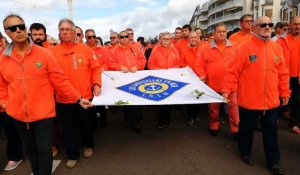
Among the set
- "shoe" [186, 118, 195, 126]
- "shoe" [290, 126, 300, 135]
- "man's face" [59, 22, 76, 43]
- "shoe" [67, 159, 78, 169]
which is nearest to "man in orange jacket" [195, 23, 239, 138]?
"shoe" [186, 118, 195, 126]

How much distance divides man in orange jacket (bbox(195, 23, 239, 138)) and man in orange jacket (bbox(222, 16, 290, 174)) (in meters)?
1.10

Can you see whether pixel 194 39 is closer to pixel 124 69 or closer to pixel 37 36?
pixel 124 69

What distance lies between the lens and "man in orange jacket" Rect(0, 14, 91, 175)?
346 cm

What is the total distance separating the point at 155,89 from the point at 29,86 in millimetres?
2318

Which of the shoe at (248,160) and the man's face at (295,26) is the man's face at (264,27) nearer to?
the shoe at (248,160)

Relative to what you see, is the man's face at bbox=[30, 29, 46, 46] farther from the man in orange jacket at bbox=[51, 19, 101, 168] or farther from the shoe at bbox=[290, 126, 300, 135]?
the shoe at bbox=[290, 126, 300, 135]

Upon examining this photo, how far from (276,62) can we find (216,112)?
190cm

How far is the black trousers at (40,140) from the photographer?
11.9ft

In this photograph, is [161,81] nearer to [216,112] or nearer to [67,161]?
[216,112]

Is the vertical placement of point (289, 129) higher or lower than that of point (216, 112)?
lower

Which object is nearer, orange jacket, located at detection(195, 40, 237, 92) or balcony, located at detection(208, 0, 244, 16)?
orange jacket, located at detection(195, 40, 237, 92)

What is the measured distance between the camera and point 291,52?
5.82 metres

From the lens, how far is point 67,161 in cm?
469

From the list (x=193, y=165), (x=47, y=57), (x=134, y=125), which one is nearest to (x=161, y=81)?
(x=134, y=125)
